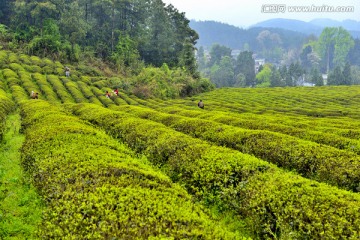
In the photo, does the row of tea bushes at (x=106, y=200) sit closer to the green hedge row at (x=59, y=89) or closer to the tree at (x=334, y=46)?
the green hedge row at (x=59, y=89)

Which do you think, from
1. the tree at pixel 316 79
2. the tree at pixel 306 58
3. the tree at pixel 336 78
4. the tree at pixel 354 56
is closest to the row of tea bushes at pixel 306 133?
the tree at pixel 316 79

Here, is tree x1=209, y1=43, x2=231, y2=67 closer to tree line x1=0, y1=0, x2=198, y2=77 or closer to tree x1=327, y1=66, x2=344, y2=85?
tree x1=327, y1=66, x2=344, y2=85

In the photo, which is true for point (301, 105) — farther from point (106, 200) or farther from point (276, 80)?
point (276, 80)

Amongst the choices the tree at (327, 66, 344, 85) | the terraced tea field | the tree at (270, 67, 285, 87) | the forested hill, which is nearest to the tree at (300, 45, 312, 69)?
the tree at (270, 67, 285, 87)

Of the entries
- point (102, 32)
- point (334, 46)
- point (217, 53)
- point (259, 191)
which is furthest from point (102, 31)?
point (334, 46)

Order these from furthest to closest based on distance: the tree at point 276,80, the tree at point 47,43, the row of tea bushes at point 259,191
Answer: the tree at point 276,80, the tree at point 47,43, the row of tea bushes at point 259,191

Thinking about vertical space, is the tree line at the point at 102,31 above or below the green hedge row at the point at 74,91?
above

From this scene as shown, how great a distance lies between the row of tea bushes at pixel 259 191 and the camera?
19.2 ft

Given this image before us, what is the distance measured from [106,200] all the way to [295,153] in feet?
20.0

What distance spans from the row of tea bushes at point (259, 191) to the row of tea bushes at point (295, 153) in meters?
1.38

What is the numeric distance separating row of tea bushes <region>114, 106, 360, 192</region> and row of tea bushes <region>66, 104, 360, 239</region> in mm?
1381

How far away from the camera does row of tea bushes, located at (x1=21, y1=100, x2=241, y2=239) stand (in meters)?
5.14

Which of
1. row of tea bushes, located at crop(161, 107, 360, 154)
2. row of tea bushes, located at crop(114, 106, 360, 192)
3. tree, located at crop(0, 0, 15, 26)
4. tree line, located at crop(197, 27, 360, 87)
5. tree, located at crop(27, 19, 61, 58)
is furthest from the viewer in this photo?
tree line, located at crop(197, 27, 360, 87)

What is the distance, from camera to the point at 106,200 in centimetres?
589
